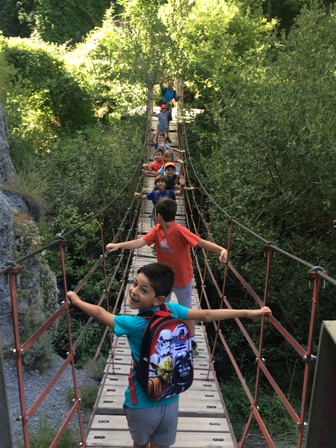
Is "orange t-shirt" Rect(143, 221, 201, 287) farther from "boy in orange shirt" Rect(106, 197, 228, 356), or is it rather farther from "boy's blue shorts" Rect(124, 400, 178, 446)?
"boy's blue shorts" Rect(124, 400, 178, 446)

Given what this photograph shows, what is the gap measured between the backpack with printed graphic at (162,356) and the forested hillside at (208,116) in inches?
194

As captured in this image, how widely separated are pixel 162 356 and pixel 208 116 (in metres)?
11.8

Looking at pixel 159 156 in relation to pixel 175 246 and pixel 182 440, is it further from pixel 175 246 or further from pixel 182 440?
pixel 182 440

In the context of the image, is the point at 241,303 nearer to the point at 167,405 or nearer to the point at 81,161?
the point at 81,161

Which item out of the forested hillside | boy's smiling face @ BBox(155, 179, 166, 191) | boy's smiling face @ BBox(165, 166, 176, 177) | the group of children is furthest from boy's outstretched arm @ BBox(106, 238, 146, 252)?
the forested hillside

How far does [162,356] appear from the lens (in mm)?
1719

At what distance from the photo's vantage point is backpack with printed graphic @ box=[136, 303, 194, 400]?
172 cm

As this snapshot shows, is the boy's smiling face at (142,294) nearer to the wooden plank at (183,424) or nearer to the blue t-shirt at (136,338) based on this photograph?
the blue t-shirt at (136,338)

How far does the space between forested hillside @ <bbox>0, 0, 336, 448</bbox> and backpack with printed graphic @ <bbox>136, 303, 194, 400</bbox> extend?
16.2 feet

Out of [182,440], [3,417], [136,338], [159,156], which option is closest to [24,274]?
[159,156]

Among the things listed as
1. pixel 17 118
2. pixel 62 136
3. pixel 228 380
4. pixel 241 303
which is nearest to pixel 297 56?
pixel 241 303

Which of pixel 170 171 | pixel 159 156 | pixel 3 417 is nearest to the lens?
pixel 3 417

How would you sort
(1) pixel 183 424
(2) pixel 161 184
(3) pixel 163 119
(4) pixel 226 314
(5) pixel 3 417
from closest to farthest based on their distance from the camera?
(5) pixel 3 417 < (4) pixel 226 314 < (1) pixel 183 424 < (2) pixel 161 184 < (3) pixel 163 119

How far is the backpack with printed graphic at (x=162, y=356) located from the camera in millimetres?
1717
